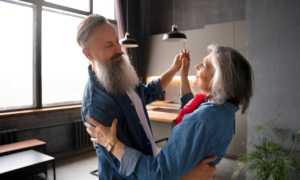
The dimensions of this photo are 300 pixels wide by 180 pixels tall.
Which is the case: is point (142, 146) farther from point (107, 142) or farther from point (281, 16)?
point (281, 16)

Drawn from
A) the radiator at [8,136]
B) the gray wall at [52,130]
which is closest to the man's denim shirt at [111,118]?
the radiator at [8,136]

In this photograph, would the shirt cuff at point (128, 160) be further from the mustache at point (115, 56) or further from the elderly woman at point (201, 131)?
the mustache at point (115, 56)

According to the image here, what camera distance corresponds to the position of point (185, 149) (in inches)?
35.4

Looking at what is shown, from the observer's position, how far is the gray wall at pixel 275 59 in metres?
2.38

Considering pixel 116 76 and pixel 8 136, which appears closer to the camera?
pixel 116 76

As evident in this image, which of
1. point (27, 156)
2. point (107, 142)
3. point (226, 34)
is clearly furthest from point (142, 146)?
point (226, 34)

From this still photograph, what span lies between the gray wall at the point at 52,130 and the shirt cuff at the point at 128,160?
3603 millimetres

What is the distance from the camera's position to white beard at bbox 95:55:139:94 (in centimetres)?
115

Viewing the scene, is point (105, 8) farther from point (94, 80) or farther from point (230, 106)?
point (230, 106)

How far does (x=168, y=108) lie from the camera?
5.40 m

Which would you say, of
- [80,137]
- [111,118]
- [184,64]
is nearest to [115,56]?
[111,118]

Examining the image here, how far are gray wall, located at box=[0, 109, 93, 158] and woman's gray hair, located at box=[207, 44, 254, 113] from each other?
385cm

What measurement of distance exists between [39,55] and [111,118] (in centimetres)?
387

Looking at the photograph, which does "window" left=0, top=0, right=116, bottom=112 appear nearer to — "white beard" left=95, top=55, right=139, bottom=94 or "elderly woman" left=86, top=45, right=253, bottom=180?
"white beard" left=95, top=55, right=139, bottom=94
